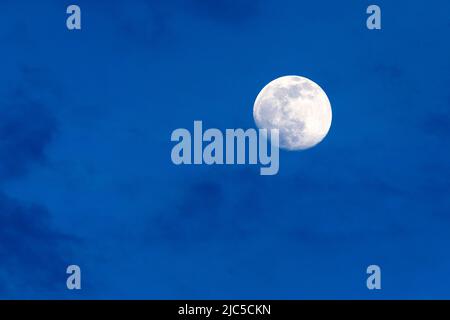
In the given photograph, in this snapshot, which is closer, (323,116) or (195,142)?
(195,142)

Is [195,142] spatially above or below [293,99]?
below

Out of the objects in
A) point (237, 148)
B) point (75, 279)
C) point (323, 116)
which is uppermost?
point (323, 116)

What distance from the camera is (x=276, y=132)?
43.0 metres

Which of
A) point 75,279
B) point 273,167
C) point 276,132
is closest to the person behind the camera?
point 75,279

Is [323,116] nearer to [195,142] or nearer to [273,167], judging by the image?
Answer: [273,167]
